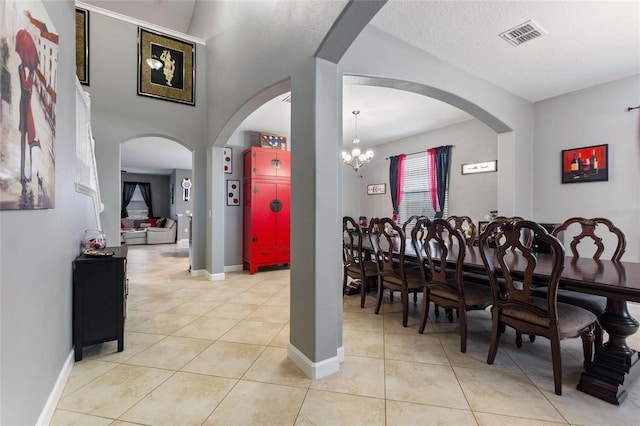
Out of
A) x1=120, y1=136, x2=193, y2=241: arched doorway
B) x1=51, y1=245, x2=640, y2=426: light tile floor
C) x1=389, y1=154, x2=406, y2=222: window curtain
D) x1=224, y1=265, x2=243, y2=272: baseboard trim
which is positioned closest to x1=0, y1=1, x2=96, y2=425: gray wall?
x1=51, y1=245, x2=640, y2=426: light tile floor

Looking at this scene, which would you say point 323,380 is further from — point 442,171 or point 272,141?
A: point 442,171

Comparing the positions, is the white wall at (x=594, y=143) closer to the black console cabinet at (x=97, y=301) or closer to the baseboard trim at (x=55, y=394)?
the black console cabinet at (x=97, y=301)

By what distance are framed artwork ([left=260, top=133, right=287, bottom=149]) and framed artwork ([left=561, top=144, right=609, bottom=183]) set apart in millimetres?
4592

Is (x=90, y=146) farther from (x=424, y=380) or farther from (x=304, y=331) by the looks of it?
(x=424, y=380)

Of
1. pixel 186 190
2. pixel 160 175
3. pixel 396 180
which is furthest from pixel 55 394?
pixel 160 175

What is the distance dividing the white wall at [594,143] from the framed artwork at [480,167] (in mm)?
762

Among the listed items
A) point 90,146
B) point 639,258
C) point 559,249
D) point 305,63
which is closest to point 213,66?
point 90,146

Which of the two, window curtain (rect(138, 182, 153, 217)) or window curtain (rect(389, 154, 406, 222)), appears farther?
window curtain (rect(138, 182, 153, 217))

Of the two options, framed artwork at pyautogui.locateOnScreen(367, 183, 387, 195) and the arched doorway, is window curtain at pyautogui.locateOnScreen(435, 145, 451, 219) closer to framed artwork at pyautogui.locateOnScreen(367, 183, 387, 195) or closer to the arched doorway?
framed artwork at pyautogui.locateOnScreen(367, 183, 387, 195)

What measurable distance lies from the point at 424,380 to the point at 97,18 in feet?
19.5

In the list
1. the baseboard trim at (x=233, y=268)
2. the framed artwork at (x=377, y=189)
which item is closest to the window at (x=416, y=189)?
the framed artwork at (x=377, y=189)

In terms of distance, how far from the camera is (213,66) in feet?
14.6

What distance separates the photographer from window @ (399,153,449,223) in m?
6.18

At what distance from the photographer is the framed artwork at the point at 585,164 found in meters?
3.66
